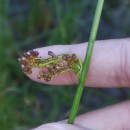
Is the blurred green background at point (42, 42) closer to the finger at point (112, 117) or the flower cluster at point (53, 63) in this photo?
the finger at point (112, 117)

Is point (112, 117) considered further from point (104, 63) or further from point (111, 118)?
point (104, 63)

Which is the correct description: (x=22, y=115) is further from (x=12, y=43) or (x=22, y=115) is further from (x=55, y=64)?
(x=55, y=64)

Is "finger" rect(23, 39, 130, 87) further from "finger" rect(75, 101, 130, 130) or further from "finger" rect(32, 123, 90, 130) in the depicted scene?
"finger" rect(32, 123, 90, 130)

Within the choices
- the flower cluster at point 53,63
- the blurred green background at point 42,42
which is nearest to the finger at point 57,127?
the flower cluster at point 53,63

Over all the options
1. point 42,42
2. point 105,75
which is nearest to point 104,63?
point 105,75

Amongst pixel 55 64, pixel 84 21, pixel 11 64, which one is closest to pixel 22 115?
pixel 11 64

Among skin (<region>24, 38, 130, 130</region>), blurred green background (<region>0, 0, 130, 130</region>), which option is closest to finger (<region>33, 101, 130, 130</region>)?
skin (<region>24, 38, 130, 130</region>)

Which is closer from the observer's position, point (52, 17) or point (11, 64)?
point (11, 64)
